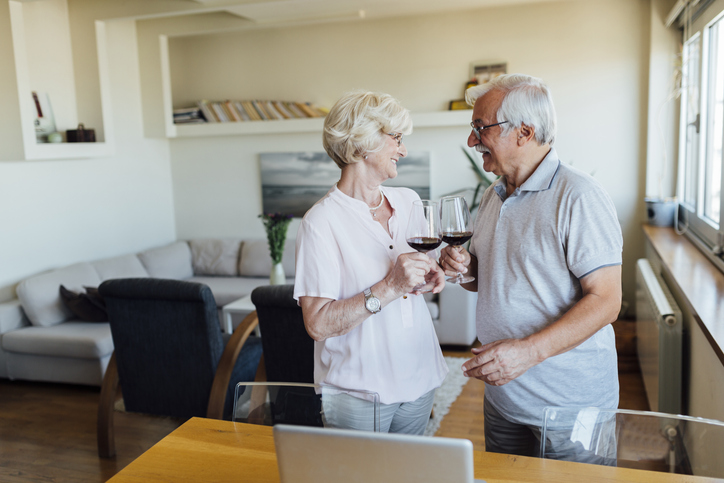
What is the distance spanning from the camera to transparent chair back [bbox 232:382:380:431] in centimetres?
142

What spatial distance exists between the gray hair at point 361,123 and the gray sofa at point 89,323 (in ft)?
9.13

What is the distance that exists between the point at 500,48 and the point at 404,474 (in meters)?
4.63

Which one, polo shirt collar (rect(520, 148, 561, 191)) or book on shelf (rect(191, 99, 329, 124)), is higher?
book on shelf (rect(191, 99, 329, 124))

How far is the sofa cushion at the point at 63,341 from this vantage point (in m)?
3.70

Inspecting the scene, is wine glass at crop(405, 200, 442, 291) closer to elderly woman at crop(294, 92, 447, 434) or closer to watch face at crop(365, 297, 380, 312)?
elderly woman at crop(294, 92, 447, 434)

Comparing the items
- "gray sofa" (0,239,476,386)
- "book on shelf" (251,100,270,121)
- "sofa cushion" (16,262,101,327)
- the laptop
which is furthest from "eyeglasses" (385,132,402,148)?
"book on shelf" (251,100,270,121)

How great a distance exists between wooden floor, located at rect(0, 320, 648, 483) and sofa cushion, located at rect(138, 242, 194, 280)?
141 cm

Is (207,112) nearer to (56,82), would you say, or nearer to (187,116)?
(187,116)

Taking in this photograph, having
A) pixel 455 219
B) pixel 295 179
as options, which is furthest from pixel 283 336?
pixel 295 179

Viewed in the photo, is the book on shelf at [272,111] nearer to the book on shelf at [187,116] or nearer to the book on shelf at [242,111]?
the book on shelf at [242,111]

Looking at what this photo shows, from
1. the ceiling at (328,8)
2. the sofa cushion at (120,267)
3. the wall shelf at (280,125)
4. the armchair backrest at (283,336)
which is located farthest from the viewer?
the wall shelf at (280,125)

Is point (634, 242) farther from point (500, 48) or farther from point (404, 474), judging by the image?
point (404, 474)

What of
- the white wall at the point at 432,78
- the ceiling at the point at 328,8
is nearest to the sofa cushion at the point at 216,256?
the white wall at the point at 432,78

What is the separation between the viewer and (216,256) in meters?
5.58
